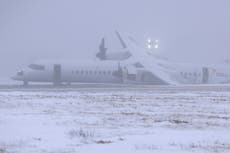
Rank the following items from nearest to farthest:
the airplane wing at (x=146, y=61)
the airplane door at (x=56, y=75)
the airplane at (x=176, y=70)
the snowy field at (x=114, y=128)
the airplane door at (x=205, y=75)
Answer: the snowy field at (x=114, y=128) → the airplane wing at (x=146, y=61) → the airplane at (x=176, y=70) → the airplane door at (x=56, y=75) → the airplane door at (x=205, y=75)

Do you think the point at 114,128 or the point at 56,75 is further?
the point at 56,75

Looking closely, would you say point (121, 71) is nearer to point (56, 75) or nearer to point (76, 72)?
point (76, 72)

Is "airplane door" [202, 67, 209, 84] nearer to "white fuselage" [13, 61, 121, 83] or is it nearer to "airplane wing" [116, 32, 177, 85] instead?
"airplane wing" [116, 32, 177, 85]

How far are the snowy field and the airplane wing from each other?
19.2 m

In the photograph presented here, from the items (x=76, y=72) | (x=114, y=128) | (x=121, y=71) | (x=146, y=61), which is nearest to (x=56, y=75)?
(x=76, y=72)

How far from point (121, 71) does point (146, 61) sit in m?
2.56

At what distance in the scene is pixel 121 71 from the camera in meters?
49.0

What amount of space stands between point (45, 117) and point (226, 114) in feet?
23.9

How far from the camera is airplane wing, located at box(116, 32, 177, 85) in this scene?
4491cm

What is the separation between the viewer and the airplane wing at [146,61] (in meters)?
44.9

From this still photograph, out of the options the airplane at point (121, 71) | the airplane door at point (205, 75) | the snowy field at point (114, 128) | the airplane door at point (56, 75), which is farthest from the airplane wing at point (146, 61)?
the snowy field at point (114, 128)

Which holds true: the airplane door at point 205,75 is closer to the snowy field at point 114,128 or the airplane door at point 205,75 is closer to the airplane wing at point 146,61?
the airplane wing at point 146,61

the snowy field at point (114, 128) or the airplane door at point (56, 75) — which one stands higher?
the airplane door at point (56, 75)

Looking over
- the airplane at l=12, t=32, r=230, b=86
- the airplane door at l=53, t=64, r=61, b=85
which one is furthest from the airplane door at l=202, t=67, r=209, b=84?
the airplane door at l=53, t=64, r=61, b=85
